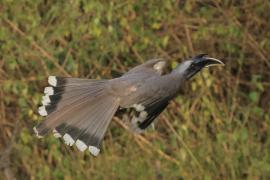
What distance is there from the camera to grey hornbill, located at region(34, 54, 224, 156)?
4469 millimetres

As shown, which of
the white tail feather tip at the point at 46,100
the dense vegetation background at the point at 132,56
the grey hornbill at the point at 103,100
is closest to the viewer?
the grey hornbill at the point at 103,100

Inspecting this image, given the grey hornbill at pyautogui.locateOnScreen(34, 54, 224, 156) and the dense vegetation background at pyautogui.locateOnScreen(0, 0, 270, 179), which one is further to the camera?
the dense vegetation background at pyautogui.locateOnScreen(0, 0, 270, 179)

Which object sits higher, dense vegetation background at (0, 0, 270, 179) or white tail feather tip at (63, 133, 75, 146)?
white tail feather tip at (63, 133, 75, 146)

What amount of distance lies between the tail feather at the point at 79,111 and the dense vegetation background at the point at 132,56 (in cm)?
191

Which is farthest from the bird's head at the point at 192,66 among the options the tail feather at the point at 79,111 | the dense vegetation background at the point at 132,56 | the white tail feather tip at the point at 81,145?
the dense vegetation background at the point at 132,56

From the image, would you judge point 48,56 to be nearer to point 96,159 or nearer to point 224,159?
point 96,159

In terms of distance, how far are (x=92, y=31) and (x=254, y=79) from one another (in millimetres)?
1317

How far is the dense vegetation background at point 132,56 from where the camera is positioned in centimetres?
670

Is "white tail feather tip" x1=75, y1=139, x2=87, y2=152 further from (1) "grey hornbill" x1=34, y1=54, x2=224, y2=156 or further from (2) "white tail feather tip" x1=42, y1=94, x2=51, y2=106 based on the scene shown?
(2) "white tail feather tip" x1=42, y1=94, x2=51, y2=106

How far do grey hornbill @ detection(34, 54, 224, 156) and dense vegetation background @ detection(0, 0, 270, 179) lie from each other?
6.30 ft

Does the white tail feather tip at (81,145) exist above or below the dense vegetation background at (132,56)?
above

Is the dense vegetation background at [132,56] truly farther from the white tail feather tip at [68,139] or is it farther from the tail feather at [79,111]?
the white tail feather tip at [68,139]

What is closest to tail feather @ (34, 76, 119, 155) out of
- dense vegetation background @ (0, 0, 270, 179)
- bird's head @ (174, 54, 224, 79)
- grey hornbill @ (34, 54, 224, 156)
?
grey hornbill @ (34, 54, 224, 156)

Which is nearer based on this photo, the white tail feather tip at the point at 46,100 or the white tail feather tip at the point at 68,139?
the white tail feather tip at the point at 68,139
